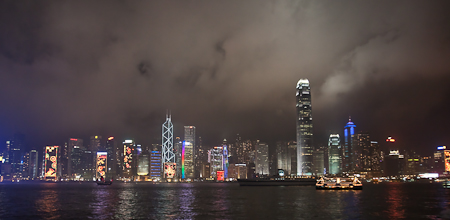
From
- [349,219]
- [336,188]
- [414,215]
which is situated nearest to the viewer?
[349,219]

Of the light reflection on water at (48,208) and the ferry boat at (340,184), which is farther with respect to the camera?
the ferry boat at (340,184)

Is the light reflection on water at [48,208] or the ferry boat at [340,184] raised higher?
the light reflection on water at [48,208]

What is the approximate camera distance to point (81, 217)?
56.7 m

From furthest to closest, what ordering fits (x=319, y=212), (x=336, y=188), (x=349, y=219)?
1. (x=336, y=188)
2. (x=319, y=212)
3. (x=349, y=219)

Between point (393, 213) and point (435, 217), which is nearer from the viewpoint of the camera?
point (435, 217)

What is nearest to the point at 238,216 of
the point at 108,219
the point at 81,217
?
the point at 108,219

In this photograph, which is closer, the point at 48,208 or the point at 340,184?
the point at 48,208

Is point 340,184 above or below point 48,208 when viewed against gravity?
below

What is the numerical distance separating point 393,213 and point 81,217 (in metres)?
48.6

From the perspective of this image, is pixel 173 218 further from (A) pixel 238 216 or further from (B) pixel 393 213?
(B) pixel 393 213

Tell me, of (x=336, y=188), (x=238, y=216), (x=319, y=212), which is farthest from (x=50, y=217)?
(x=336, y=188)

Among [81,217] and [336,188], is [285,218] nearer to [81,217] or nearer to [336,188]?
[81,217]

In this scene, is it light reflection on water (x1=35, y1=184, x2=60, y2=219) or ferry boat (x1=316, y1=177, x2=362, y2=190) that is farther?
ferry boat (x1=316, y1=177, x2=362, y2=190)

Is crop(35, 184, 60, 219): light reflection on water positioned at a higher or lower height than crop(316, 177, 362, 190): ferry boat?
higher
